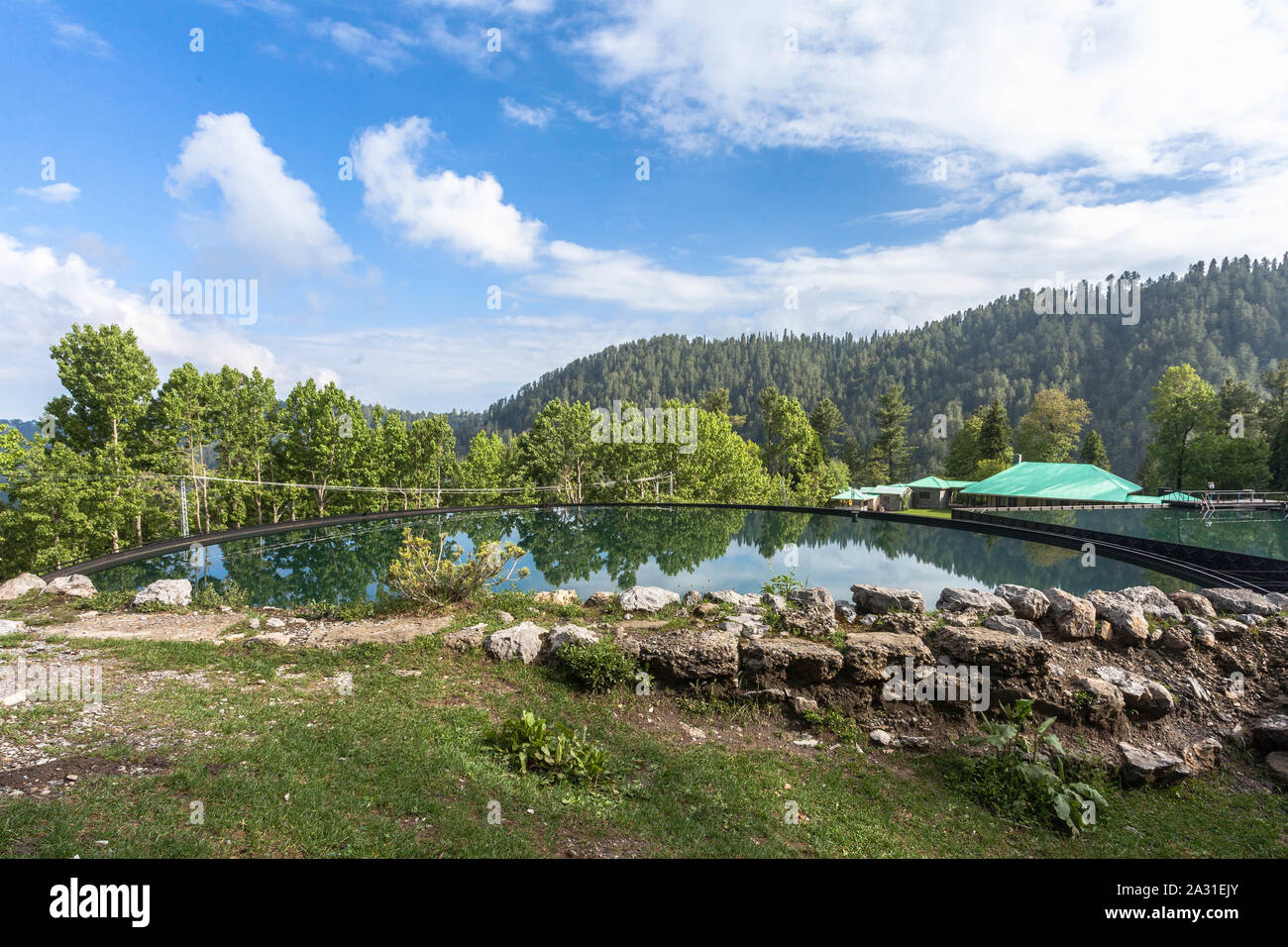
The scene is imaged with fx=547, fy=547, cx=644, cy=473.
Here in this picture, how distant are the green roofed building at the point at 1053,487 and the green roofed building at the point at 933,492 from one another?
15.0 feet

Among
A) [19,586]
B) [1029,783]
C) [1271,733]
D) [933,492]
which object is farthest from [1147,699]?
[933,492]

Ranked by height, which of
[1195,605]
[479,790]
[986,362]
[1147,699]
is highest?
[986,362]

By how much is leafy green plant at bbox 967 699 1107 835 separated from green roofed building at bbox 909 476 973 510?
3653 cm

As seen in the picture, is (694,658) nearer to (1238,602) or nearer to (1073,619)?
(1073,619)

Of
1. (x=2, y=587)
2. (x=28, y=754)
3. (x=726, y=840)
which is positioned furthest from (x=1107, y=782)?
(x=2, y=587)

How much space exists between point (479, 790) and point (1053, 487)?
1340 inches

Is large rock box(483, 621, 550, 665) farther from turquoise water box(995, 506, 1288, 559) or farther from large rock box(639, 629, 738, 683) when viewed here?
turquoise water box(995, 506, 1288, 559)

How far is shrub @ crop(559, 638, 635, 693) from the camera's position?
696 centimetres

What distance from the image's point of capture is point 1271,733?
6.39 metres

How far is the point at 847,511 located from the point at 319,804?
88.9 feet

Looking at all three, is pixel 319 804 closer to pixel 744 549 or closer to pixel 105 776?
pixel 105 776

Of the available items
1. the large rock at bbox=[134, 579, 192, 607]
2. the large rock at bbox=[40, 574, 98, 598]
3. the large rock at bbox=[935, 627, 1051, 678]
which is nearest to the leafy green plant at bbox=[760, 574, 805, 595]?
the large rock at bbox=[935, 627, 1051, 678]

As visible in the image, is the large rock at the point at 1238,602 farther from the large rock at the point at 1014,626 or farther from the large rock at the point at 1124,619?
the large rock at the point at 1014,626

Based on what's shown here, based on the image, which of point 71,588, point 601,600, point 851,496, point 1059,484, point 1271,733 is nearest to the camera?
point 1271,733
